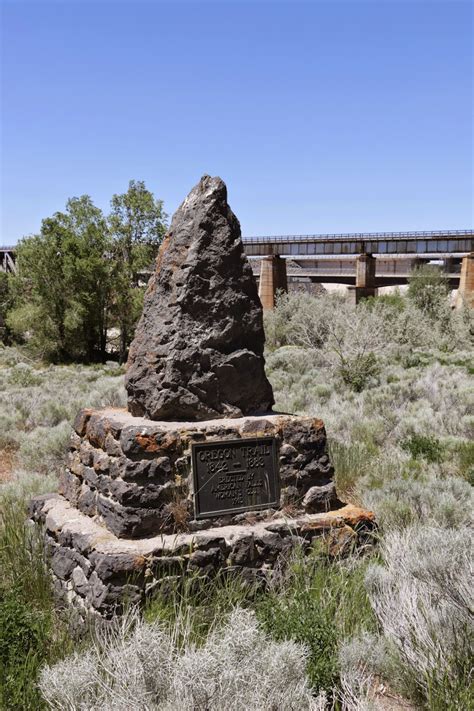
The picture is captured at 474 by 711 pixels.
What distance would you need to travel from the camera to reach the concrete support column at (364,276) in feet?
124

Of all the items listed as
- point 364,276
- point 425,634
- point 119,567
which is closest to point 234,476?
point 119,567

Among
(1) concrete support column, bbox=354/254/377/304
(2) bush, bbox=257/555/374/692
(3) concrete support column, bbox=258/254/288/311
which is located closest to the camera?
(2) bush, bbox=257/555/374/692

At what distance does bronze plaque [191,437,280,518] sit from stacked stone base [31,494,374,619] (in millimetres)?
151

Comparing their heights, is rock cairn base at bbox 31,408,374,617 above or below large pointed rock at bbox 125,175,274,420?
below

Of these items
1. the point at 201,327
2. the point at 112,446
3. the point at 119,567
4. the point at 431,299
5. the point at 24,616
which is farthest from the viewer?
the point at 431,299

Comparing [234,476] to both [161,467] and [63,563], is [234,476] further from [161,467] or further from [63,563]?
[63,563]

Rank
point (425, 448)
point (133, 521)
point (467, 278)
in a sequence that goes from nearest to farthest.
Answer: point (133, 521) → point (425, 448) → point (467, 278)

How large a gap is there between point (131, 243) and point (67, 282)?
311 centimetres

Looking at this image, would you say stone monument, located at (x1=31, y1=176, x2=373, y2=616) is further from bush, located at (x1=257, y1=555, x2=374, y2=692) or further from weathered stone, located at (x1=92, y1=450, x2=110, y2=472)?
bush, located at (x1=257, y1=555, x2=374, y2=692)

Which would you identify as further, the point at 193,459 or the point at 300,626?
the point at 193,459

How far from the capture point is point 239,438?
16.7ft

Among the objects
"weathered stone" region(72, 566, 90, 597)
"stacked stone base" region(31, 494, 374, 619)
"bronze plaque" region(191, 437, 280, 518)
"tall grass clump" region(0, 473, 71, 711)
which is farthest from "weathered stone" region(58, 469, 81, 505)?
"bronze plaque" region(191, 437, 280, 518)

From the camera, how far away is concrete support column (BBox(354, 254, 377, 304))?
37.9m

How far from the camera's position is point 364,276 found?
37.9 m
